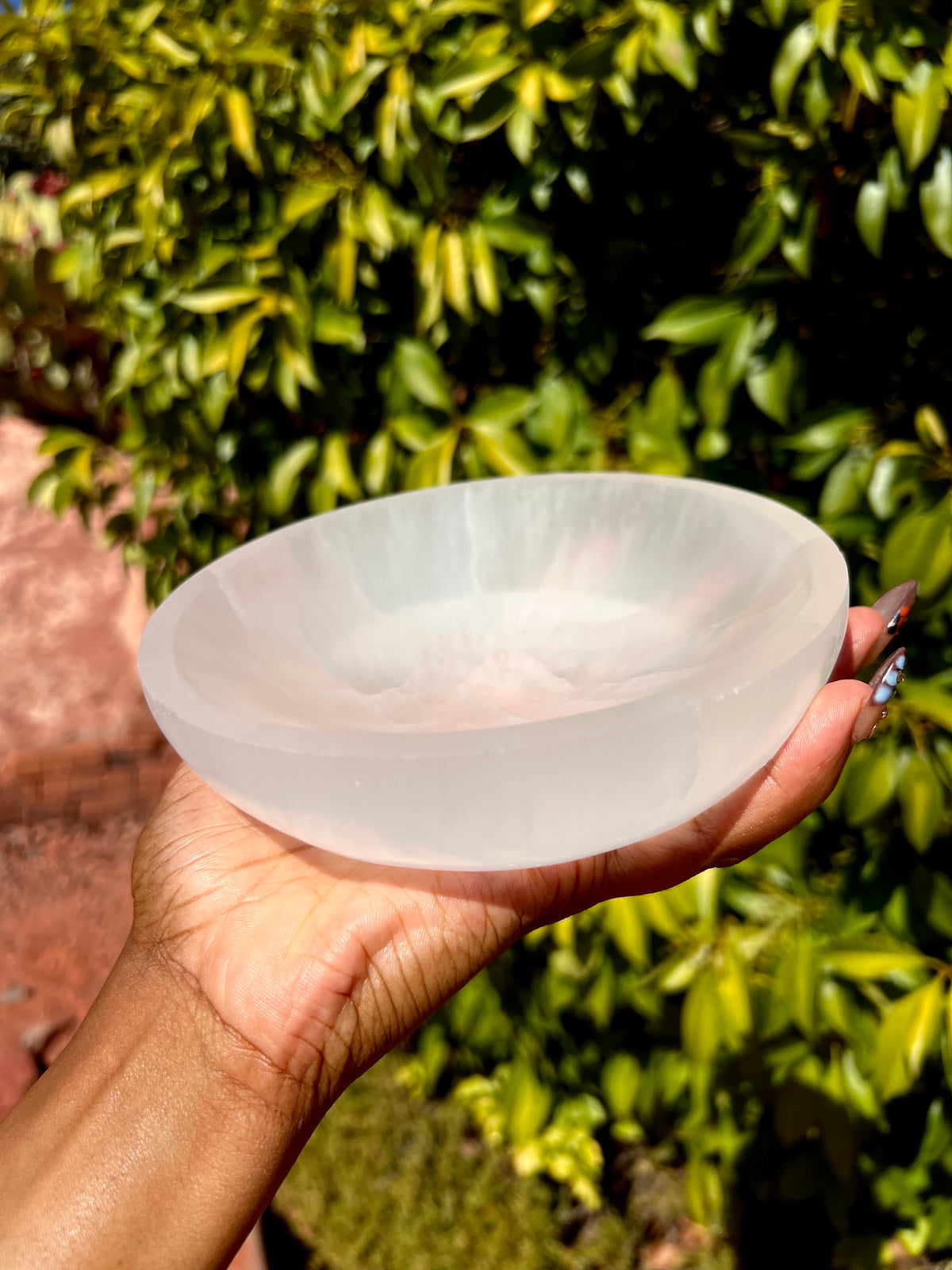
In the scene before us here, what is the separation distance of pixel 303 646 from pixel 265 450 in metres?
0.55

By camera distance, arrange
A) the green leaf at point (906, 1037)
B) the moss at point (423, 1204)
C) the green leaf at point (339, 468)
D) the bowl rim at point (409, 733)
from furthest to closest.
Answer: the moss at point (423, 1204) → the green leaf at point (339, 468) → the green leaf at point (906, 1037) → the bowl rim at point (409, 733)

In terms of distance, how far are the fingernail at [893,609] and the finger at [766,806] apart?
6.0 inches

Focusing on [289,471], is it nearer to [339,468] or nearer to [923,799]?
[339,468]

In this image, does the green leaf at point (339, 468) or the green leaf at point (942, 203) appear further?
the green leaf at point (339, 468)

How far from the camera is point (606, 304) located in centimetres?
132

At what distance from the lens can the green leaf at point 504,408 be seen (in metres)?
1.23

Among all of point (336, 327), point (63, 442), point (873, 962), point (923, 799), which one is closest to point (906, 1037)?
point (873, 962)

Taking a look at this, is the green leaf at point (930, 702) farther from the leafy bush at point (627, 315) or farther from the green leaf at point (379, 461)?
the green leaf at point (379, 461)

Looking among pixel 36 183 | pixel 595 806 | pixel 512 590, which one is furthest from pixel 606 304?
pixel 36 183

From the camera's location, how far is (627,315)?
134 centimetres

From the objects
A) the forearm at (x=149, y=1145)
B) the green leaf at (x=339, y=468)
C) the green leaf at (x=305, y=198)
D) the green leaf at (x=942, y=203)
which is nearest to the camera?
the forearm at (x=149, y=1145)

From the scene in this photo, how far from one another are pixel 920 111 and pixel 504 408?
0.53 m

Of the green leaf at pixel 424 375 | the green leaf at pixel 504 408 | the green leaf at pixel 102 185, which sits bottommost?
the green leaf at pixel 504 408

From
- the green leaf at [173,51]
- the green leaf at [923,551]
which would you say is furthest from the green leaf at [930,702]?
the green leaf at [173,51]
